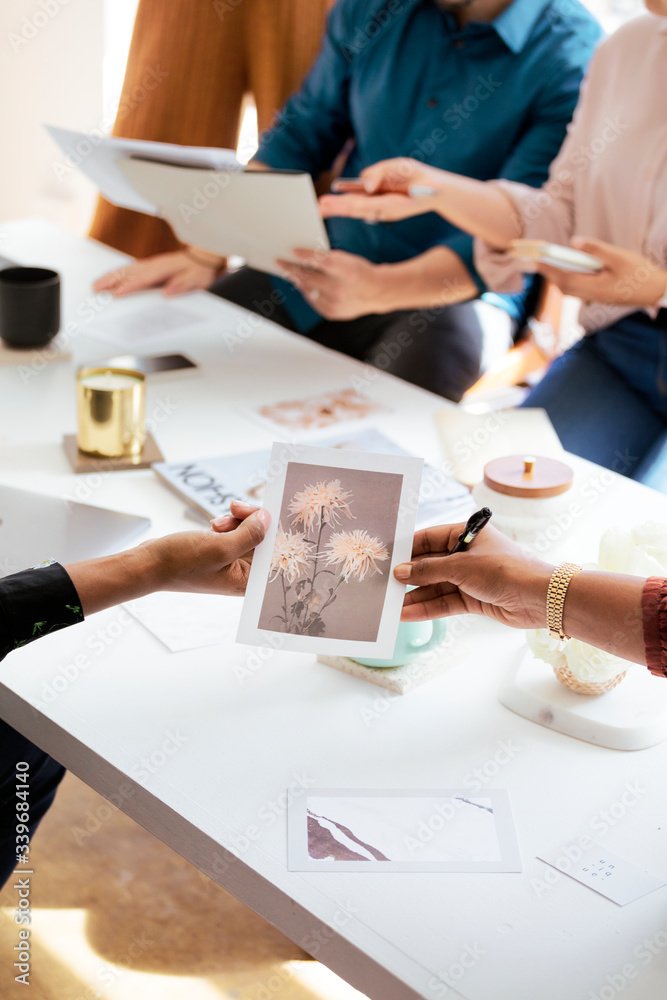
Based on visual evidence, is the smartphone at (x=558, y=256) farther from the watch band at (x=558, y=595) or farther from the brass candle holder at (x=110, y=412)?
the watch band at (x=558, y=595)

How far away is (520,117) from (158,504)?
146 centimetres

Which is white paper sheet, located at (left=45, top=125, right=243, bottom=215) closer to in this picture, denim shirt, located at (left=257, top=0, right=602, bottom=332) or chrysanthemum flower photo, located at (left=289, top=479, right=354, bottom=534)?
denim shirt, located at (left=257, top=0, right=602, bottom=332)

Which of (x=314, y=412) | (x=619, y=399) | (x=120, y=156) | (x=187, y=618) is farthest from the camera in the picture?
(x=619, y=399)

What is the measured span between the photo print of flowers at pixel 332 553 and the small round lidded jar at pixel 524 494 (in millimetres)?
266

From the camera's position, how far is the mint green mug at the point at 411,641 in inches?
37.1

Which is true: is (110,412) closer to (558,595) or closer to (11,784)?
(11,784)

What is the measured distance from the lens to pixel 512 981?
2.13ft

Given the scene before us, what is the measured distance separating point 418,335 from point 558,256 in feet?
1.85

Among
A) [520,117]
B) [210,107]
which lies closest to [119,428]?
[520,117]

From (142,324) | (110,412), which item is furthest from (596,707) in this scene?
(142,324)

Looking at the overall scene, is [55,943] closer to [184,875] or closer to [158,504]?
[184,875]

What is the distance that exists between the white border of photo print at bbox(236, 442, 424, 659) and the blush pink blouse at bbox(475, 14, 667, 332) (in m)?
1.15

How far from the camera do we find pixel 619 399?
6.47ft

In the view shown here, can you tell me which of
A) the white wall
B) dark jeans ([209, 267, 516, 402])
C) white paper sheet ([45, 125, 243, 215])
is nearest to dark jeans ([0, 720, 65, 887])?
white paper sheet ([45, 125, 243, 215])
